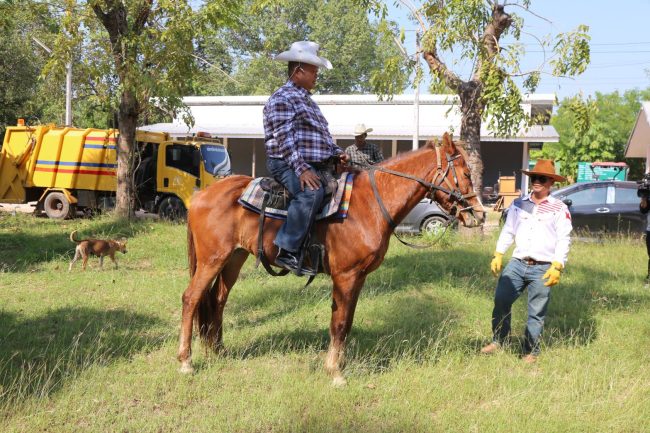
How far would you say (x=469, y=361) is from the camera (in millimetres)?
5656

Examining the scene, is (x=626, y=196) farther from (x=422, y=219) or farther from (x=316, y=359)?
(x=316, y=359)

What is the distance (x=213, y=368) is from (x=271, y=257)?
3.71ft

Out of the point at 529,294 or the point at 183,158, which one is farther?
the point at 183,158

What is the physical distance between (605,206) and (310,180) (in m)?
11.4

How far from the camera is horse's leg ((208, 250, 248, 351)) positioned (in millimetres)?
5910

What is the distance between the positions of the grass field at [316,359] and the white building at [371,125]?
20500 mm

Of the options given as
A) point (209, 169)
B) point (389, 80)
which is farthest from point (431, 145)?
point (209, 169)

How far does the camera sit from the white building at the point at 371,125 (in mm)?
29828

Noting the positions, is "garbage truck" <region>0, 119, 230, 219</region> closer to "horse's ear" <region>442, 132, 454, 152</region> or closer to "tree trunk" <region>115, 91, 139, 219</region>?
"tree trunk" <region>115, 91, 139, 219</region>

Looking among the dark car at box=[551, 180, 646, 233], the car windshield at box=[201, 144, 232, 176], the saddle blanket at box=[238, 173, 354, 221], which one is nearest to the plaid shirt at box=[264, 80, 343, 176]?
the saddle blanket at box=[238, 173, 354, 221]

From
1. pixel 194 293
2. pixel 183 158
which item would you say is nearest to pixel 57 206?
pixel 183 158

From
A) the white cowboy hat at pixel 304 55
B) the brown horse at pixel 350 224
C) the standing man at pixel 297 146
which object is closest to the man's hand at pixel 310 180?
the standing man at pixel 297 146

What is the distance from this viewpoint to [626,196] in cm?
1421

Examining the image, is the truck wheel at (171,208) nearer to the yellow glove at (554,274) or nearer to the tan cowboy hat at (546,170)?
the tan cowboy hat at (546,170)
